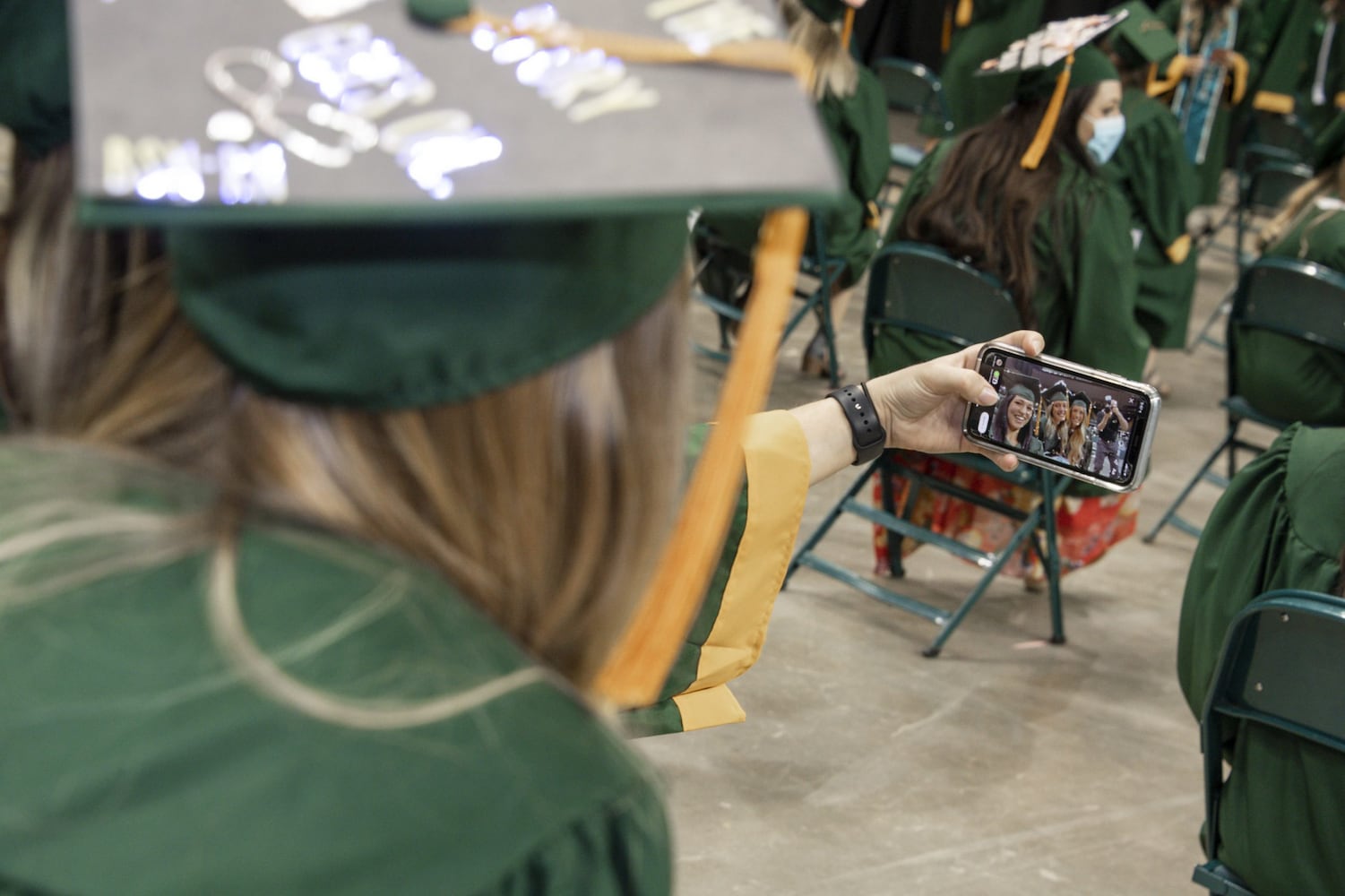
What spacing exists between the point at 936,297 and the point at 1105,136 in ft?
3.22

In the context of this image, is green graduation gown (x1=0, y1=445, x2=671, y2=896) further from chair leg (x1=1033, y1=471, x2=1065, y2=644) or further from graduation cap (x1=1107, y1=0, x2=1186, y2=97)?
graduation cap (x1=1107, y1=0, x2=1186, y2=97)

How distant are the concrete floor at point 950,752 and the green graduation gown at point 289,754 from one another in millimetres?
1627

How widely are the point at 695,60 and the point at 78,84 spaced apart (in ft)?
0.91

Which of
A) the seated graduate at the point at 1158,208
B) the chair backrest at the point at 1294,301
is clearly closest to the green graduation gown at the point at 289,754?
the chair backrest at the point at 1294,301

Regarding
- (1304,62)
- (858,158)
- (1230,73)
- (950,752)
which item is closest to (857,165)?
(858,158)

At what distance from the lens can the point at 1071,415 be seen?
1774 millimetres

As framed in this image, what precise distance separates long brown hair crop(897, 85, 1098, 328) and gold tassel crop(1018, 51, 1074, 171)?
0.01m

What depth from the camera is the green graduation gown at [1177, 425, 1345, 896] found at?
5.33 feet

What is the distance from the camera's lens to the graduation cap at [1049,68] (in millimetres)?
3184

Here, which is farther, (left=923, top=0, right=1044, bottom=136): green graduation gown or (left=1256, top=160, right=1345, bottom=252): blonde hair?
(left=923, top=0, right=1044, bottom=136): green graduation gown

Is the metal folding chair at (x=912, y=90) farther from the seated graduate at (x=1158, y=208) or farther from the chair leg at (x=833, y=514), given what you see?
the chair leg at (x=833, y=514)

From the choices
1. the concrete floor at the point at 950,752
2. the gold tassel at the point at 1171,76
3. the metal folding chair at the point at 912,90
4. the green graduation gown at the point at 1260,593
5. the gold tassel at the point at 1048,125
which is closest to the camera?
the green graduation gown at the point at 1260,593

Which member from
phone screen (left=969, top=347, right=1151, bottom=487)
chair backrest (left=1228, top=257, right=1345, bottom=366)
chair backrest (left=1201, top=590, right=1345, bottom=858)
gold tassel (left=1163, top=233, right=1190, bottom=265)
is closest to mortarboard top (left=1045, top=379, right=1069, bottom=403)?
phone screen (left=969, top=347, right=1151, bottom=487)

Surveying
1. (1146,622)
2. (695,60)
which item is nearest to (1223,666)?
(695,60)
